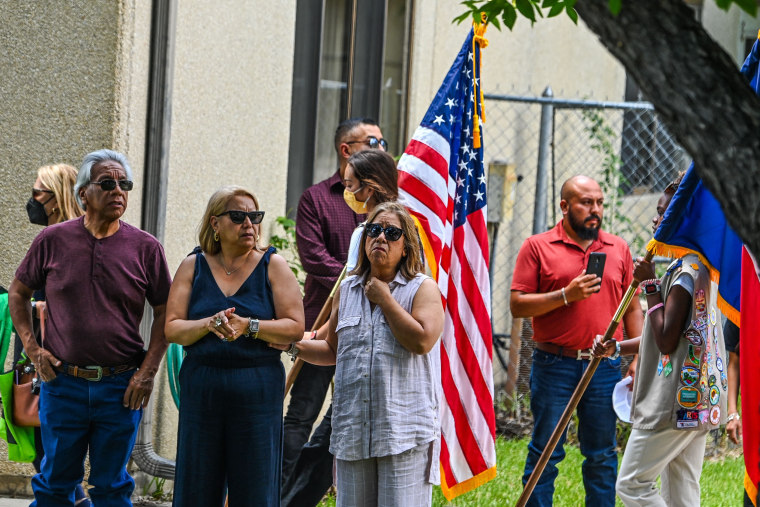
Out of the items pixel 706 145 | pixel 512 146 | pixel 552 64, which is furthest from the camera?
pixel 552 64

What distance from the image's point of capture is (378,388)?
4.86 metres

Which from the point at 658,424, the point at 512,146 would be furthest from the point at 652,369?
the point at 512,146

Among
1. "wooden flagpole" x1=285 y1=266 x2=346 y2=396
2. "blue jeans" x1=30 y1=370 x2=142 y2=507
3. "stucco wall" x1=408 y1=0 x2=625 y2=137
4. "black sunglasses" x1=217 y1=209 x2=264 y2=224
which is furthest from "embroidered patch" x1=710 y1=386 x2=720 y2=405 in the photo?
"stucco wall" x1=408 y1=0 x2=625 y2=137

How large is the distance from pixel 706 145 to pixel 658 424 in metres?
3.23

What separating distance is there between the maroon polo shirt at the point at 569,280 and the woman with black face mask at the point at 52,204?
2.65 m

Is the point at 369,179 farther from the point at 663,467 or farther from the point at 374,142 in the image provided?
the point at 663,467

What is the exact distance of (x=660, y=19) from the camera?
243 centimetres

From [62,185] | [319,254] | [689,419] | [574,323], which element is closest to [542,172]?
[574,323]

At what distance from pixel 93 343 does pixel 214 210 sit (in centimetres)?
88

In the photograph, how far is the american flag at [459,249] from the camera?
6.08 meters

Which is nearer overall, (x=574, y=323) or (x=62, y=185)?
(x=62, y=185)

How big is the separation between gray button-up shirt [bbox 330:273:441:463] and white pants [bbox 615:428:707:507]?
46.4 inches

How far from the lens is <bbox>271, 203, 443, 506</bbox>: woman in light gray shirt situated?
15.8 feet

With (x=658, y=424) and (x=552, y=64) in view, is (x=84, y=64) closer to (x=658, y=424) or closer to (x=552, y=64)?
(x=658, y=424)
